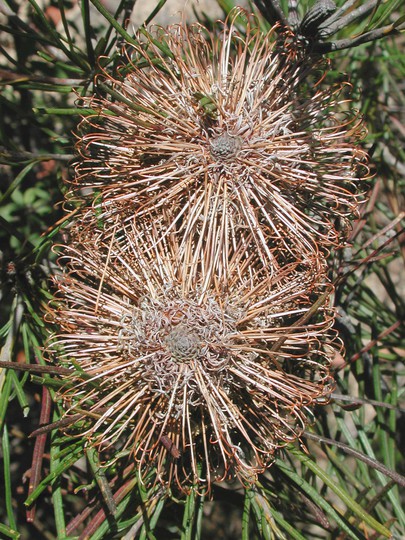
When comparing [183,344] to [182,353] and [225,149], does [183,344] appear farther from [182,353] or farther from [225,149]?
[225,149]

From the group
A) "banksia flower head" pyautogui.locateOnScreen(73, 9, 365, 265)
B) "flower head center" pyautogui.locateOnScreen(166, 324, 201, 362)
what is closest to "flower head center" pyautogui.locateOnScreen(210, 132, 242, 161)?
"banksia flower head" pyautogui.locateOnScreen(73, 9, 365, 265)

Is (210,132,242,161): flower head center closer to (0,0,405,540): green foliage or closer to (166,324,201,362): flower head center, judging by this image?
(0,0,405,540): green foliage

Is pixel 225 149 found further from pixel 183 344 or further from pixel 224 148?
pixel 183 344

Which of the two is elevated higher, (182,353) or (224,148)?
(224,148)

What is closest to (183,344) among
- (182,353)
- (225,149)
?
(182,353)

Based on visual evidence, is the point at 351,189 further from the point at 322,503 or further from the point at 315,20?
the point at 322,503

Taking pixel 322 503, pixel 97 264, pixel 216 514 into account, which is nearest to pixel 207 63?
pixel 97 264
